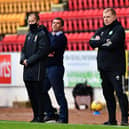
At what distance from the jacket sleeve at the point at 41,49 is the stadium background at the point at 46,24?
621 cm

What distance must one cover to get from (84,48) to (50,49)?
25.9 ft

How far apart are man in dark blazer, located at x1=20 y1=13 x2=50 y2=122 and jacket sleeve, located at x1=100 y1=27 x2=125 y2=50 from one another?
3.19 feet

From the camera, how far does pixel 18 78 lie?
1795cm

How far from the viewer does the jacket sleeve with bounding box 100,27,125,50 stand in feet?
33.6

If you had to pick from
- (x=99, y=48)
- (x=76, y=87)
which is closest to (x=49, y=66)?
(x=99, y=48)

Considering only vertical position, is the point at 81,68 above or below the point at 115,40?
below

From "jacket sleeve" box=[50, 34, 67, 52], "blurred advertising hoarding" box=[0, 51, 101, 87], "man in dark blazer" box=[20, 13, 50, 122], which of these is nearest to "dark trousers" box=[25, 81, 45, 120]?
"man in dark blazer" box=[20, 13, 50, 122]

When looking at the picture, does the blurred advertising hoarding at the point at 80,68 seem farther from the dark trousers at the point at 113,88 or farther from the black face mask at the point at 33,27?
the dark trousers at the point at 113,88

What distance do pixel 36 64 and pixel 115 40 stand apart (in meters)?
1.31

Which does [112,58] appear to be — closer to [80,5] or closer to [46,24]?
[46,24]

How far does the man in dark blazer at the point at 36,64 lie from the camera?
10602mm

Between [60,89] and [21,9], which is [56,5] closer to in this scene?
[21,9]

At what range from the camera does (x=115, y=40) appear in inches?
404

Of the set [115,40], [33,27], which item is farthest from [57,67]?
[115,40]
